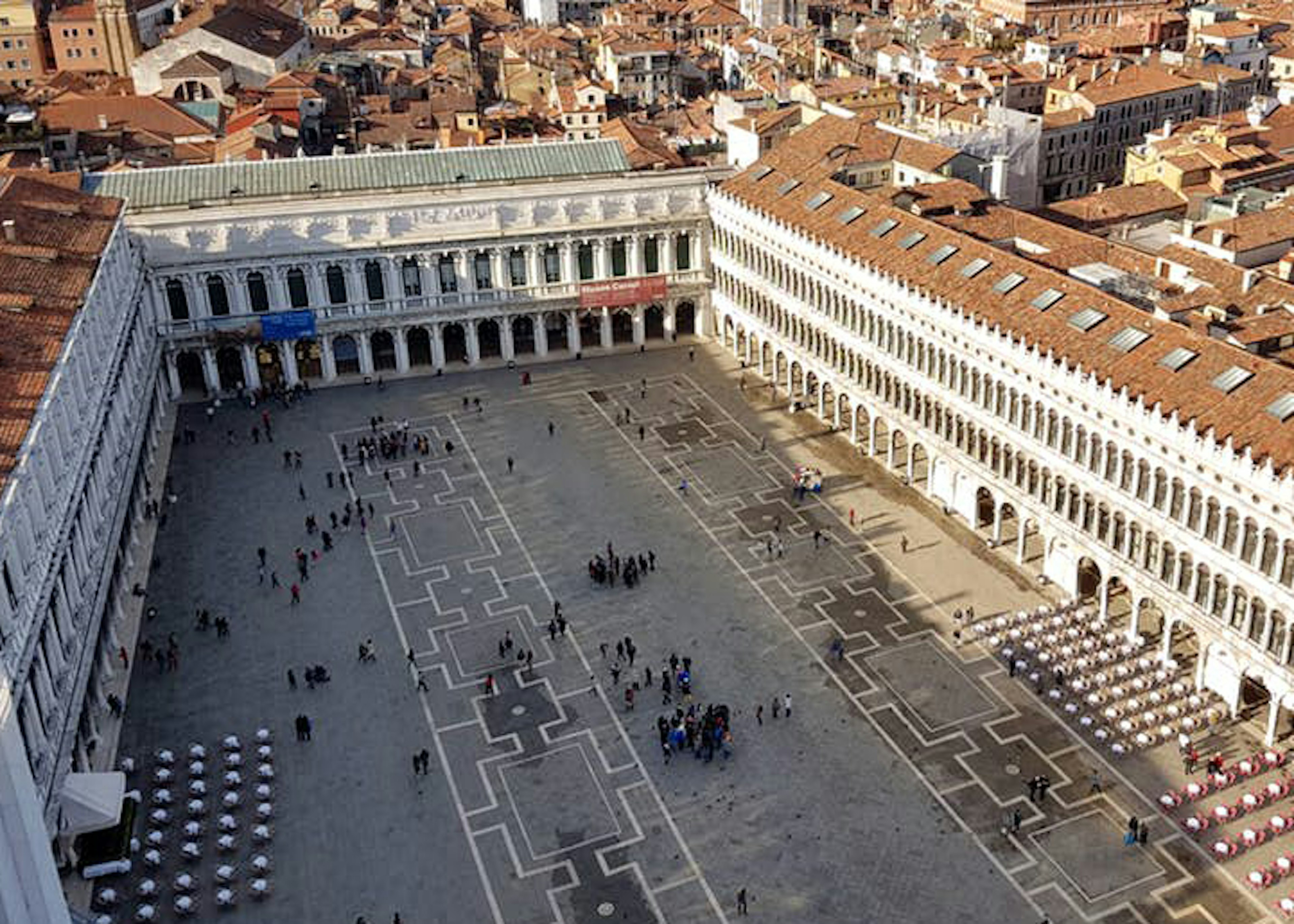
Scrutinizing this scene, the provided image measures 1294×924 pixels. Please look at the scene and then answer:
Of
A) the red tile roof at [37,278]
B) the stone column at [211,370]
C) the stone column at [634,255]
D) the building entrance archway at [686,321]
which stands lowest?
the building entrance archway at [686,321]

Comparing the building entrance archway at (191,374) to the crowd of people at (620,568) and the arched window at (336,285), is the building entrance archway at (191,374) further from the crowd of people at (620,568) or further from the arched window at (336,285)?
the crowd of people at (620,568)

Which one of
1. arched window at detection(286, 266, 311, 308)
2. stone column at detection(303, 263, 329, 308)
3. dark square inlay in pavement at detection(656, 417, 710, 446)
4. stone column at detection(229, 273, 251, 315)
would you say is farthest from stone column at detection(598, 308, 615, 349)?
stone column at detection(229, 273, 251, 315)

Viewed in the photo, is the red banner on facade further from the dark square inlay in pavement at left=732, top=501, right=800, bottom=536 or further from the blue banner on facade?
the dark square inlay in pavement at left=732, top=501, right=800, bottom=536

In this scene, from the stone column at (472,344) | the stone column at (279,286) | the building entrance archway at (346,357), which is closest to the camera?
the stone column at (279,286)

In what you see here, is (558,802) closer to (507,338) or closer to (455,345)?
(507,338)

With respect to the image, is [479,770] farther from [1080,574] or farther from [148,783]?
[1080,574]

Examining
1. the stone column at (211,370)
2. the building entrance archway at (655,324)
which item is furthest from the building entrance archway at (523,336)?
the stone column at (211,370)
